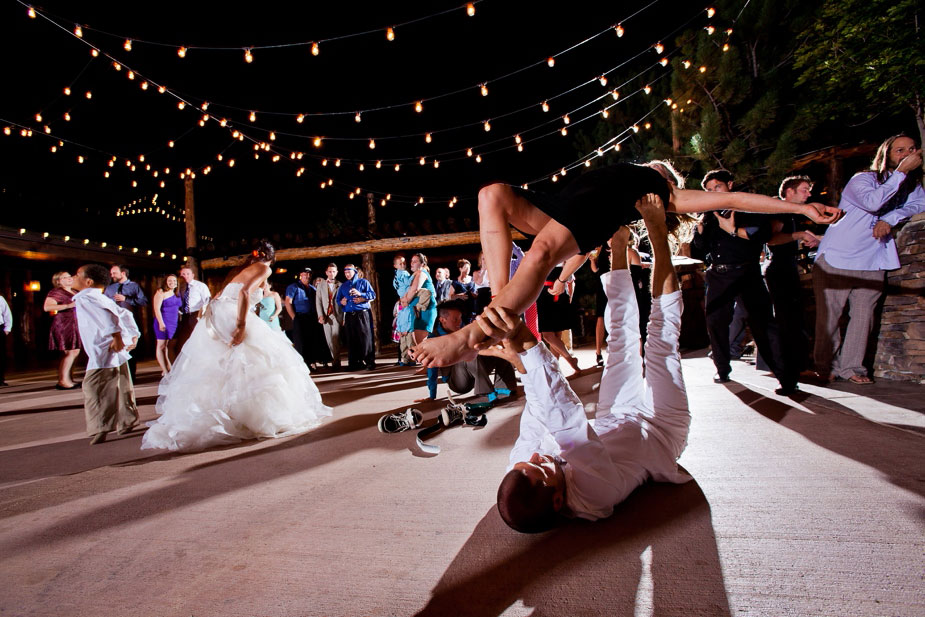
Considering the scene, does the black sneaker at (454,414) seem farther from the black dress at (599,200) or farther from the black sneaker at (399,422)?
the black dress at (599,200)

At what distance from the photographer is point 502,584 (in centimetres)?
122

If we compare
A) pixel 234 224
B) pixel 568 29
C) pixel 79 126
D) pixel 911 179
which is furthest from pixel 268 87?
pixel 911 179

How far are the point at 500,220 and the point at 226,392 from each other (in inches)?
103

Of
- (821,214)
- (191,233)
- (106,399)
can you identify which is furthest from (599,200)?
(191,233)

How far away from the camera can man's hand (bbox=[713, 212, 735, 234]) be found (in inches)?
135

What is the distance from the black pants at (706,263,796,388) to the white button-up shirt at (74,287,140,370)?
507cm

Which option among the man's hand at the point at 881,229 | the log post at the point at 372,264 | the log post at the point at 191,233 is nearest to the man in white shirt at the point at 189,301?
the log post at the point at 372,264

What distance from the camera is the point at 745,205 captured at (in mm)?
2053

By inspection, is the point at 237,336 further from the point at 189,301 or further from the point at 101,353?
the point at 189,301

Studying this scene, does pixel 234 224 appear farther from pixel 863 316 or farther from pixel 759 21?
pixel 863 316

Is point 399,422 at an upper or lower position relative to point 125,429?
upper

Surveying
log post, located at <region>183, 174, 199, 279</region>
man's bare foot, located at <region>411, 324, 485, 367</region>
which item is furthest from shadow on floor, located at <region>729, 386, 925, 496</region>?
log post, located at <region>183, 174, 199, 279</region>

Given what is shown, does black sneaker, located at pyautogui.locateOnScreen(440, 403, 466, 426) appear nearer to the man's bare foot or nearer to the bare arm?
the man's bare foot

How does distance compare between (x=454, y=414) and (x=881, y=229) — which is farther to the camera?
(x=881, y=229)
